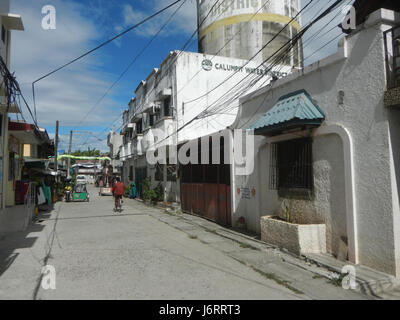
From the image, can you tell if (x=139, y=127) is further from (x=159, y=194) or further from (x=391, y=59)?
(x=391, y=59)

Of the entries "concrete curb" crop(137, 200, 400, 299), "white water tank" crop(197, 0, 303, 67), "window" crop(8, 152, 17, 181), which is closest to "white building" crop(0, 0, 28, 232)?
"window" crop(8, 152, 17, 181)

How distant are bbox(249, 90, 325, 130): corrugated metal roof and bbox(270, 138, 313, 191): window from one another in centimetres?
74

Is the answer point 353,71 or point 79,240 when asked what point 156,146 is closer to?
point 79,240

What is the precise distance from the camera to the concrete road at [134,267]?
494cm

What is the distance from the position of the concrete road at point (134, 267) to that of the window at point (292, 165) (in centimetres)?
200

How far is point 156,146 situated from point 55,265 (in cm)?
1386

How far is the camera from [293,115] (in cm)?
682

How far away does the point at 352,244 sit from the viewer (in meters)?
6.20

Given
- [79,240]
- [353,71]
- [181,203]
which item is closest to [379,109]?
[353,71]

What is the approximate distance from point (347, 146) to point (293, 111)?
1379mm

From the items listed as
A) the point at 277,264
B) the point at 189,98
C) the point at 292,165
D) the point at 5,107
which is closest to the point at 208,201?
the point at 292,165

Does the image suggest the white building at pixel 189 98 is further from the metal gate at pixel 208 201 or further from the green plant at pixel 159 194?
the metal gate at pixel 208 201

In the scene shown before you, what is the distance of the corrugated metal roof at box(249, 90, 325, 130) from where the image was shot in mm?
6891

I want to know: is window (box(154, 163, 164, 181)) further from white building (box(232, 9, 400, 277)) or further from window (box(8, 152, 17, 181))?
white building (box(232, 9, 400, 277))
